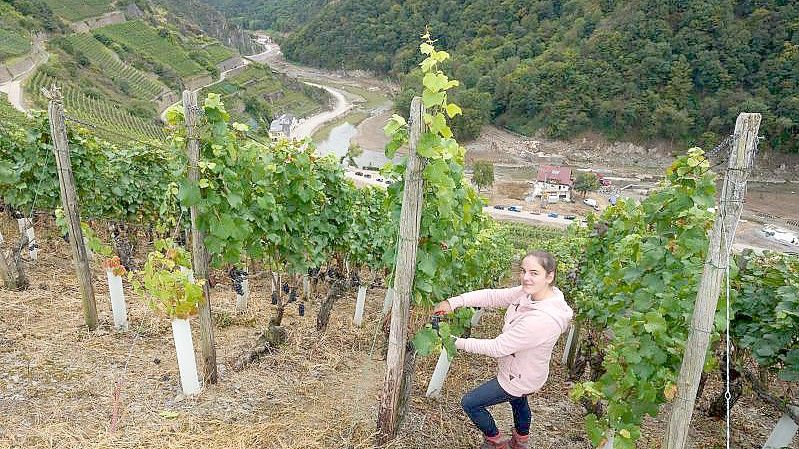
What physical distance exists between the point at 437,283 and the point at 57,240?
688cm

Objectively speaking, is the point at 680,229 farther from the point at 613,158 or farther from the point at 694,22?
the point at 694,22

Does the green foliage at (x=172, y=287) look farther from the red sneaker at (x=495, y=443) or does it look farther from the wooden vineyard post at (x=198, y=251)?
the red sneaker at (x=495, y=443)

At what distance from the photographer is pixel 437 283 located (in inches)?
157

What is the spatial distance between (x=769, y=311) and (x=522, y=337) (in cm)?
260

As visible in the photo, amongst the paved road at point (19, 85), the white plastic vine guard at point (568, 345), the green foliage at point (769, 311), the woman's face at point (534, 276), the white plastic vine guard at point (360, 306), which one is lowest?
the white plastic vine guard at point (568, 345)

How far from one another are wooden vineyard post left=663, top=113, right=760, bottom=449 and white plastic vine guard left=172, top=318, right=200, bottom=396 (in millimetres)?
3458

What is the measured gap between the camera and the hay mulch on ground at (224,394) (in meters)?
3.70

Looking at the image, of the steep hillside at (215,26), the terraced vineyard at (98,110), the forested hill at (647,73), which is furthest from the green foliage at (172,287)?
the steep hillside at (215,26)

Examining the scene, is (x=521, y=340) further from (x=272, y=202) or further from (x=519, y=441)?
(x=272, y=202)

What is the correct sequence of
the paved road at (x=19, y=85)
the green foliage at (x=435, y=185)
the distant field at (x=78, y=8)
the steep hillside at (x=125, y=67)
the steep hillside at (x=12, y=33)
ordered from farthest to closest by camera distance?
the distant field at (x=78, y=8) < the steep hillside at (x=12, y=33) < the steep hillside at (x=125, y=67) < the paved road at (x=19, y=85) < the green foliage at (x=435, y=185)

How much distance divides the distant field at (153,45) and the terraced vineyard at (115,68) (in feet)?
14.7

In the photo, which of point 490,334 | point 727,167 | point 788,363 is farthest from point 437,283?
point 490,334

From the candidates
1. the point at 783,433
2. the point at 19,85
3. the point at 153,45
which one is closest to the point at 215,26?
the point at 153,45

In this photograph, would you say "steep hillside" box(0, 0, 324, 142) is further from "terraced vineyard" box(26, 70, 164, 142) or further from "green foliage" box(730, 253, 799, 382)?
"green foliage" box(730, 253, 799, 382)
